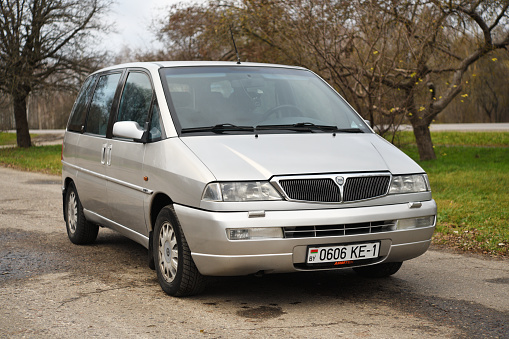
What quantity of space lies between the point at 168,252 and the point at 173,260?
0.11m

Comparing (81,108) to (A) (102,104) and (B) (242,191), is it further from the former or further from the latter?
(B) (242,191)

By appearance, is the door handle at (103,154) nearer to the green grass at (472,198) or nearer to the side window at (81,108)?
the side window at (81,108)

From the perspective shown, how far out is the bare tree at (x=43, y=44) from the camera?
27.7 metres

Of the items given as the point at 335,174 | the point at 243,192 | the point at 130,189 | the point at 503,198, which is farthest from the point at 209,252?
the point at 503,198

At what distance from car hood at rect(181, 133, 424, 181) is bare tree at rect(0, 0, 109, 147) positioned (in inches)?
936

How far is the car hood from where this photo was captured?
4.73 m

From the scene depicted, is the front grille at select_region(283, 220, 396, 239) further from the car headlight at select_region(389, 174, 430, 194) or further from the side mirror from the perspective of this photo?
the side mirror

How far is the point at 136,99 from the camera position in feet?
20.2

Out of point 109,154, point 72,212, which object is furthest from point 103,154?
point 72,212

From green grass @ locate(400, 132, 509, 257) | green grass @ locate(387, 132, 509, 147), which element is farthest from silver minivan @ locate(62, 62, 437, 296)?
green grass @ locate(387, 132, 509, 147)

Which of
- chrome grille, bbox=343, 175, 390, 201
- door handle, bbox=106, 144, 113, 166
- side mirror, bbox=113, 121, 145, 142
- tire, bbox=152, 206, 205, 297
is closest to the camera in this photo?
chrome grille, bbox=343, 175, 390, 201

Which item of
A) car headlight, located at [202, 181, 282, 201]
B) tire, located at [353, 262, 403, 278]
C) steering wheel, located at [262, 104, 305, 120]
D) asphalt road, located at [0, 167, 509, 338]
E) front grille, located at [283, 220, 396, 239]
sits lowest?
asphalt road, located at [0, 167, 509, 338]

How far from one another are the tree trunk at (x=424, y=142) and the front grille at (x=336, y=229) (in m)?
14.6

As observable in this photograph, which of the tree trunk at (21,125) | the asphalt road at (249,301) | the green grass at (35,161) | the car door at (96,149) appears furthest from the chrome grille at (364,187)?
the tree trunk at (21,125)
